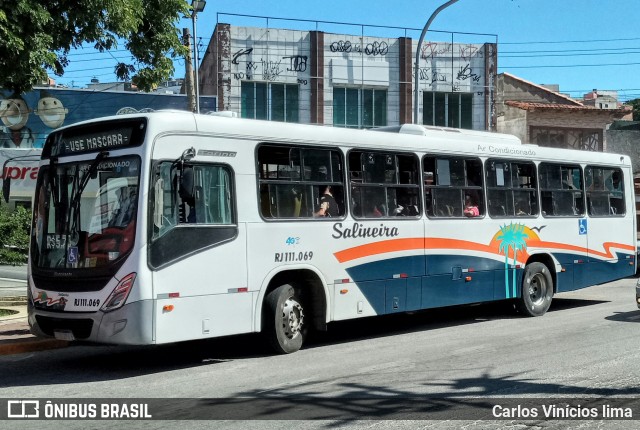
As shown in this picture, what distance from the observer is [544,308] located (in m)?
15.3

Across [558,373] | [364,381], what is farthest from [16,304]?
[558,373]

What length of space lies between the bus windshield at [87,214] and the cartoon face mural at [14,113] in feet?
74.0

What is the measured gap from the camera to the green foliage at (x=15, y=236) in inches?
968

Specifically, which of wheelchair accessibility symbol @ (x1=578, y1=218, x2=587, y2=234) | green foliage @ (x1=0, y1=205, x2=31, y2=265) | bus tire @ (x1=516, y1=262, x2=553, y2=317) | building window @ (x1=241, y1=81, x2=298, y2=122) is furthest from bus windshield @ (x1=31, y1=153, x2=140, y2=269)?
building window @ (x1=241, y1=81, x2=298, y2=122)

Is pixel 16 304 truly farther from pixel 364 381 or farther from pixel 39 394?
pixel 364 381

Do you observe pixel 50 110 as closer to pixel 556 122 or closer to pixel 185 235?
pixel 556 122

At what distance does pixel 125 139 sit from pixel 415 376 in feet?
14.8

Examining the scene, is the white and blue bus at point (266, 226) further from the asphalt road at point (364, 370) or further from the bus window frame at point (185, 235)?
the asphalt road at point (364, 370)

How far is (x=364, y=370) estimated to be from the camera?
9547 millimetres

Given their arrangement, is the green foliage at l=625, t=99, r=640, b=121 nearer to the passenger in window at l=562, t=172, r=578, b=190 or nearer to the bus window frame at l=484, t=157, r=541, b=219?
the passenger in window at l=562, t=172, r=578, b=190

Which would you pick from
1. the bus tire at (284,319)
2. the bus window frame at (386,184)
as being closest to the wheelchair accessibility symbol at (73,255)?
the bus tire at (284,319)

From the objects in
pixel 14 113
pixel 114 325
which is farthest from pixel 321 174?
pixel 14 113

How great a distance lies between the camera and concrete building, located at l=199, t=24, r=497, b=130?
105 feet

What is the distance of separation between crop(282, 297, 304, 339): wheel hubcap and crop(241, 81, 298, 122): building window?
21875 mm
